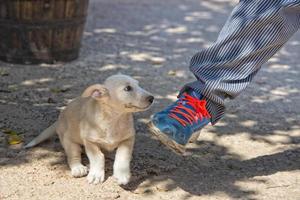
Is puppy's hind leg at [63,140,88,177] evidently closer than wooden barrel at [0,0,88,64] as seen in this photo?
Yes

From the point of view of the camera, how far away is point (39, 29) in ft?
18.6

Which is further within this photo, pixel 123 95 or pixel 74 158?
pixel 74 158

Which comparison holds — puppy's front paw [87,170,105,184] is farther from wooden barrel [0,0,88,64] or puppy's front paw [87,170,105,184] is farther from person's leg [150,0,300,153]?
wooden barrel [0,0,88,64]

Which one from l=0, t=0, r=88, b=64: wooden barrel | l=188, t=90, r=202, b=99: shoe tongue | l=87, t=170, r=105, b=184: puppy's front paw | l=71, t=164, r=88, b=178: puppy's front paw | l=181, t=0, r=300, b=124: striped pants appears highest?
l=181, t=0, r=300, b=124: striped pants

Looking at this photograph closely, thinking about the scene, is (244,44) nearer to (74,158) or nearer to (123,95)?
(123,95)

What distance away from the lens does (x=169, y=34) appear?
7.46 meters

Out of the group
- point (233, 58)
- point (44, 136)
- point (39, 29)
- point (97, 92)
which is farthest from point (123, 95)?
point (39, 29)

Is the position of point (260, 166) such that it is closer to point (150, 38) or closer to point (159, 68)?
point (159, 68)

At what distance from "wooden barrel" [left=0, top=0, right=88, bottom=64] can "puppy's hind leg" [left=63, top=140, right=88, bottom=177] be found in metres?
2.29

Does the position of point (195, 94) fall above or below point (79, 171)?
above

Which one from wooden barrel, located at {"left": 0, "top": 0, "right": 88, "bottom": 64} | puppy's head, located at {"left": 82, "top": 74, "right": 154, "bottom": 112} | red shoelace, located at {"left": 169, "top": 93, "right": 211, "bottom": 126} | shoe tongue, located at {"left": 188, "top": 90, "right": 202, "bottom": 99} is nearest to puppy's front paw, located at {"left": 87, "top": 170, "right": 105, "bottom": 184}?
puppy's head, located at {"left": 82, "top": 74, "right": 154, "bottom": 112}

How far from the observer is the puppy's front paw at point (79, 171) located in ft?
11.2

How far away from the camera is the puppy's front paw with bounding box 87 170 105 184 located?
3348 mm

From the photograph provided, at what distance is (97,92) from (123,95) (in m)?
0.13
